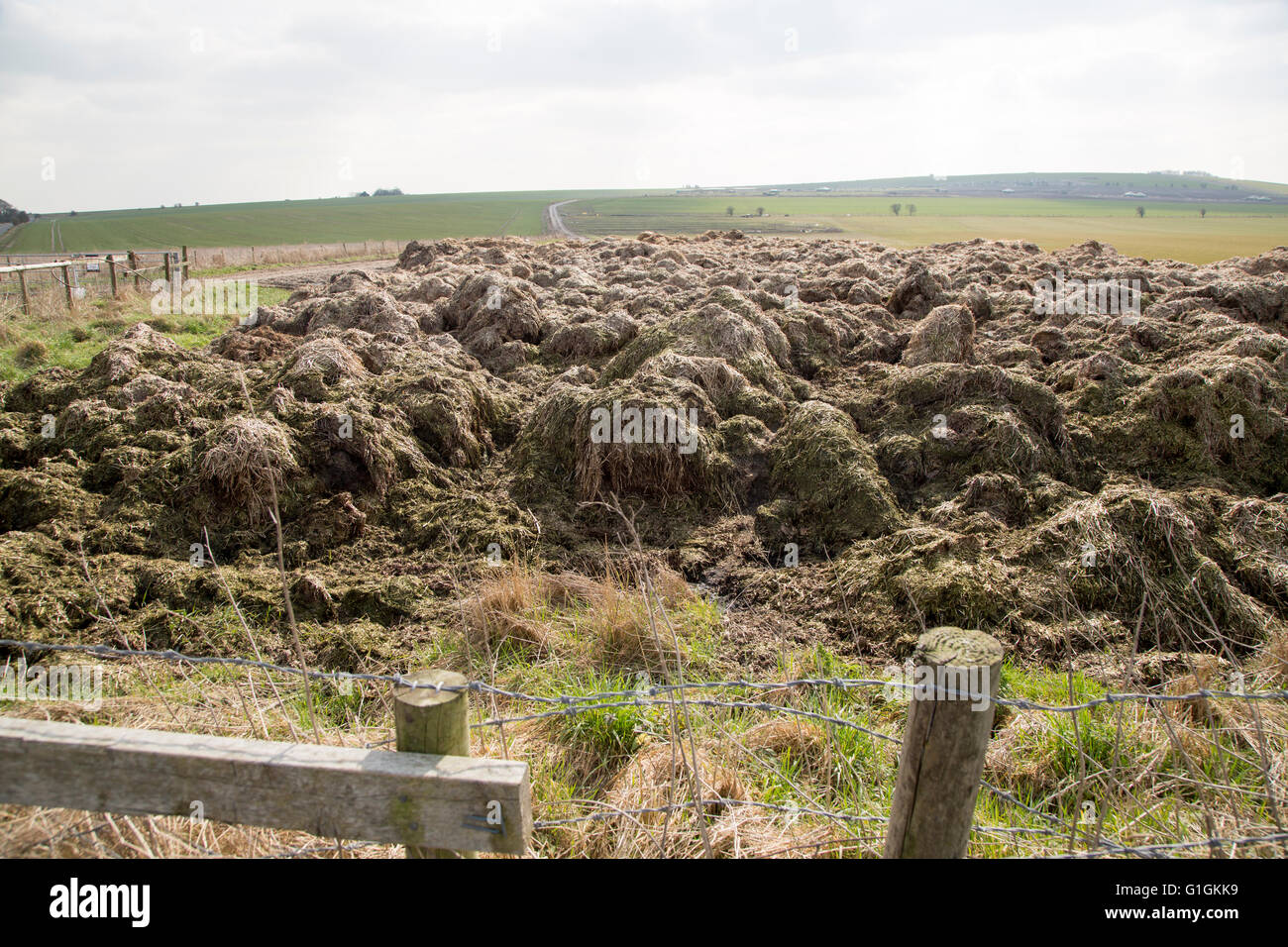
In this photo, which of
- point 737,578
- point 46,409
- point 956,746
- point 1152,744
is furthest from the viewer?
point 46,409

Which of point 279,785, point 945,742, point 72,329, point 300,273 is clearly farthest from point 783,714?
point 300,273

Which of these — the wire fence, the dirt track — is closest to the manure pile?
the wire fence

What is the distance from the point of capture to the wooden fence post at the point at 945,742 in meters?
1.77

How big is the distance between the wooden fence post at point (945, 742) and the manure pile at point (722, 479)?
193cm

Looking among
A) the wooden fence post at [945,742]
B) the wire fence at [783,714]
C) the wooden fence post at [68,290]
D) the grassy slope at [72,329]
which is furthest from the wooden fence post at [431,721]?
the wooden fence post at [68,290]

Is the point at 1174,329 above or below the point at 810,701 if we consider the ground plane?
above

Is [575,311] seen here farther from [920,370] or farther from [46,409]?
[46,409]

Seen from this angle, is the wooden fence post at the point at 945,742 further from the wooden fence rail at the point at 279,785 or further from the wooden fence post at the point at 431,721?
the wooden fence post at the point at 431,721

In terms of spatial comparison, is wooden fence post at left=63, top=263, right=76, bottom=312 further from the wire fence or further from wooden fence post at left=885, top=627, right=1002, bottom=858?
wooden fence post at left=885, top=627, right=1002, bottom=858

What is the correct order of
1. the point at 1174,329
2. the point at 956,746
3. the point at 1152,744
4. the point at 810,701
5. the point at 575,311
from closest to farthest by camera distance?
the point at 956,746 < the point at 1152,744 < the point at 810,701 < the point at 1174,329 < the point at 575,311
